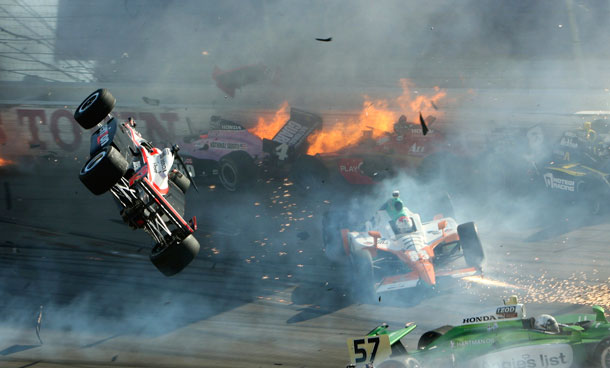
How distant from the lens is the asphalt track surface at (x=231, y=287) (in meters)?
8.77

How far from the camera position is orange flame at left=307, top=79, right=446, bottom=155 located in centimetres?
1652

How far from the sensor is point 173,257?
679cm

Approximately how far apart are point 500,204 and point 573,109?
7813mm

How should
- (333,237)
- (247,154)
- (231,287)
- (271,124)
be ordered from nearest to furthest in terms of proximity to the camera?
(231,287)
(333,237)
(247,154)
(271,124)

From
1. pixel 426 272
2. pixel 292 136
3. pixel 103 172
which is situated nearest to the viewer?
pixel 103 172

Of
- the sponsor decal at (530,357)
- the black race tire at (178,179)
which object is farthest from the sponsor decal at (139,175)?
the sponsor decal at (530,357)

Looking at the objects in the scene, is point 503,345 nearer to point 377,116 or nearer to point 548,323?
point 548,323

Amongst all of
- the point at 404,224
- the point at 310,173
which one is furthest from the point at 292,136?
the point at 404,224

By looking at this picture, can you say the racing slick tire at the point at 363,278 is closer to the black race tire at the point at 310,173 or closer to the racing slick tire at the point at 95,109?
the black race tire at the point at 310,173

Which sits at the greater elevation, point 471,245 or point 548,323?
point 548,323

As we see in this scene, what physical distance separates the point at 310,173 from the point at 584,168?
684cm

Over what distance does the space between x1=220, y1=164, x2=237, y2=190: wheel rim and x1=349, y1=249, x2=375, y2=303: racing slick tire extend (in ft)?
18.4

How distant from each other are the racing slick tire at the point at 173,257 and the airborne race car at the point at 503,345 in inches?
90.8

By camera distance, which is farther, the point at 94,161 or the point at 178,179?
the point at 178,179
